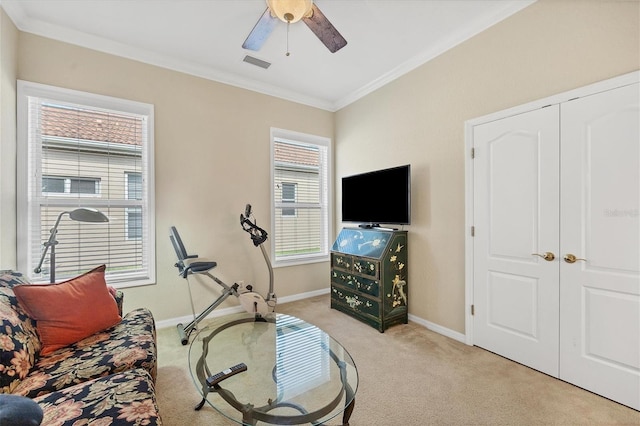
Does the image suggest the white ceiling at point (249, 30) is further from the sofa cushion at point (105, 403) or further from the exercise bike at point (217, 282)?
the sofa cushion at point (105, 403)

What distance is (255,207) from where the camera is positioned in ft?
12.2

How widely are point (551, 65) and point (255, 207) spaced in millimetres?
3287

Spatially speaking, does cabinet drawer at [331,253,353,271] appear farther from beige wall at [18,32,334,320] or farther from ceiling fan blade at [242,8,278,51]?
ceiling fan blade at [242,8,278,51]

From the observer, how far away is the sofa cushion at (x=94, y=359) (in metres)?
1.35

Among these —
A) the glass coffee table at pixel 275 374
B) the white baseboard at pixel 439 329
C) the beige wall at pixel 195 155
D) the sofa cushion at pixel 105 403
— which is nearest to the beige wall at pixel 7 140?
the beige wall at pixel 195 155

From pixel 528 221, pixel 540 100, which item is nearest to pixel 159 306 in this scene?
pixel 528 221

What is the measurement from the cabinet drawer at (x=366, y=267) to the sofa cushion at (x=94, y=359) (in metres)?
2.12

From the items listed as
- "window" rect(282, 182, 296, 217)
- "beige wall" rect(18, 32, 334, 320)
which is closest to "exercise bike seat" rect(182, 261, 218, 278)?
"beige wall" rect(18, 32, 334, 320)

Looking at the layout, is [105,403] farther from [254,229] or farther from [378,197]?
[378,197]

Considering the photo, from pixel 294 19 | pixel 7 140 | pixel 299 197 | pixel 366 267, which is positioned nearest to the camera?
pixel 294 19

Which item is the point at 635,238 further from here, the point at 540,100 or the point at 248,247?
the point at 248,247

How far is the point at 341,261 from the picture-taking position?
11.6 ft

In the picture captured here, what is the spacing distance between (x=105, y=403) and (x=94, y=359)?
0.47 m

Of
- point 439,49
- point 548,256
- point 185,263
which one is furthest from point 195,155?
point 548,256
